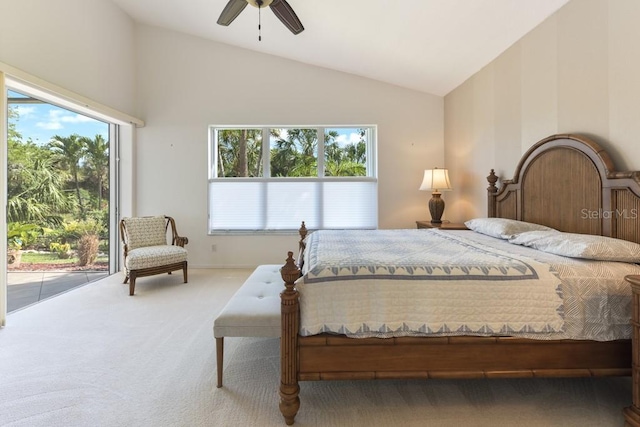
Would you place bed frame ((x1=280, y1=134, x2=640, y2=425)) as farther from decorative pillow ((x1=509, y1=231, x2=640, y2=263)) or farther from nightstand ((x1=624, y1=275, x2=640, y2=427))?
decorative pillow ((x1=509, y1=231, x2=640, y2=263))

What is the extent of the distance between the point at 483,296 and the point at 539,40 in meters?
2.59

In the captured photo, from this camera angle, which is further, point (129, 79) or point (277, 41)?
point (129, 79)

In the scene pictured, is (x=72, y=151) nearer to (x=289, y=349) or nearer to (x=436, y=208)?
(x=289, y=349)

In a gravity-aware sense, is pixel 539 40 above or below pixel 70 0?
below

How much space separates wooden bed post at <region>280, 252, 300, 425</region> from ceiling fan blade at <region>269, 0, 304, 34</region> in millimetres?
2143

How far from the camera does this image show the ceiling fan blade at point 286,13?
7.75 ft

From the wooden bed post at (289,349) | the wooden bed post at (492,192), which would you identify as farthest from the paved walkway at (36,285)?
the wooden bed post at (492,192)

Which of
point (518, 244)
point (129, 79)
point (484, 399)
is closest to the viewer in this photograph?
point (484, 399)

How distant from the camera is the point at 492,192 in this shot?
3301 mm

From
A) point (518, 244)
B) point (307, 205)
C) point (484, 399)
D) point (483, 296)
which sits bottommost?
point (484, 399)

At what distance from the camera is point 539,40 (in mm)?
2676

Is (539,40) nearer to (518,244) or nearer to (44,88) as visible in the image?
(518,244)

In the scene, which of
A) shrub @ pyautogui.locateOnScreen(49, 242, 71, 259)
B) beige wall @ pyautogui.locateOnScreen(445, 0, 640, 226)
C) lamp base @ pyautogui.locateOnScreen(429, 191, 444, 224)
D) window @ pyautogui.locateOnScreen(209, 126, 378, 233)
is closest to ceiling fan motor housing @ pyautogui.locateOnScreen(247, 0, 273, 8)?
window @ pyautogui.locateOnScreen(209, 126, 378, 233)

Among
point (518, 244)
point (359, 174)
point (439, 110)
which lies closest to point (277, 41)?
point (359, 174)
